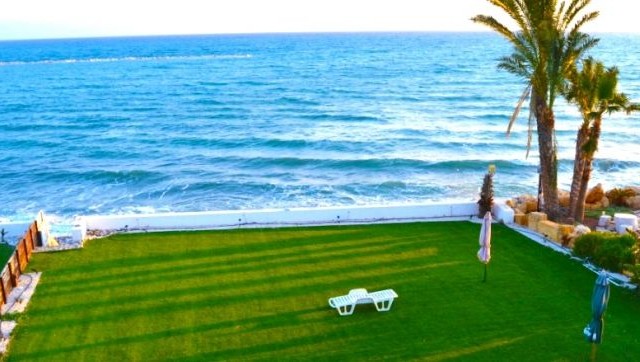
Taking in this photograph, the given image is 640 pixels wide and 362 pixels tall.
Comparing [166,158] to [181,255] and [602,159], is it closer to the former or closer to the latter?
[181,255]

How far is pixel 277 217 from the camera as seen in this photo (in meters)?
17.6

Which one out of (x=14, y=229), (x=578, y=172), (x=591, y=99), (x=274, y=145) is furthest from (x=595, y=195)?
(x=274, y=145)

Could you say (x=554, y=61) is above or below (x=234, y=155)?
above

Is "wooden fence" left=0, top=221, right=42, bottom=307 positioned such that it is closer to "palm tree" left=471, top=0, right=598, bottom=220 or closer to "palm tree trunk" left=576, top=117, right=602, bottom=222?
"palm tree" left=471, top=0, right=598, bottom=220

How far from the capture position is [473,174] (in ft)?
104

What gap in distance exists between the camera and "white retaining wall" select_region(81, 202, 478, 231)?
56.8 feet

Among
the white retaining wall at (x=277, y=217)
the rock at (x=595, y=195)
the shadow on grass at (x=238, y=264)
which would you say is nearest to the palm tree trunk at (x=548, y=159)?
the white retaining wall at (x=277, y=217)

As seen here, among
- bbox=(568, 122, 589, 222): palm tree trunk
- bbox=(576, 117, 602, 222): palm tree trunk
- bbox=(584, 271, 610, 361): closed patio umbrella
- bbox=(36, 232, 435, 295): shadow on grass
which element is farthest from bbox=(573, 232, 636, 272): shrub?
bbox=(584, 271, 610, 361): closed patio umbrella

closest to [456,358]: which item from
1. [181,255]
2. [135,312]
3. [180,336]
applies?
[180,336]

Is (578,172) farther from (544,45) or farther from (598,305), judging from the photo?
(598,305)

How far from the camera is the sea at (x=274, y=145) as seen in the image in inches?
1127

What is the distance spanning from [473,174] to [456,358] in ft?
72.1

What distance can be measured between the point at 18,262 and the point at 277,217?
6879 millimetres

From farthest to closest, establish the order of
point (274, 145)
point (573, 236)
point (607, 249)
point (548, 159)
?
1. point (274, 145)
2. point (548, 159)
3. point (573, 236)
4. point (607, 249)
